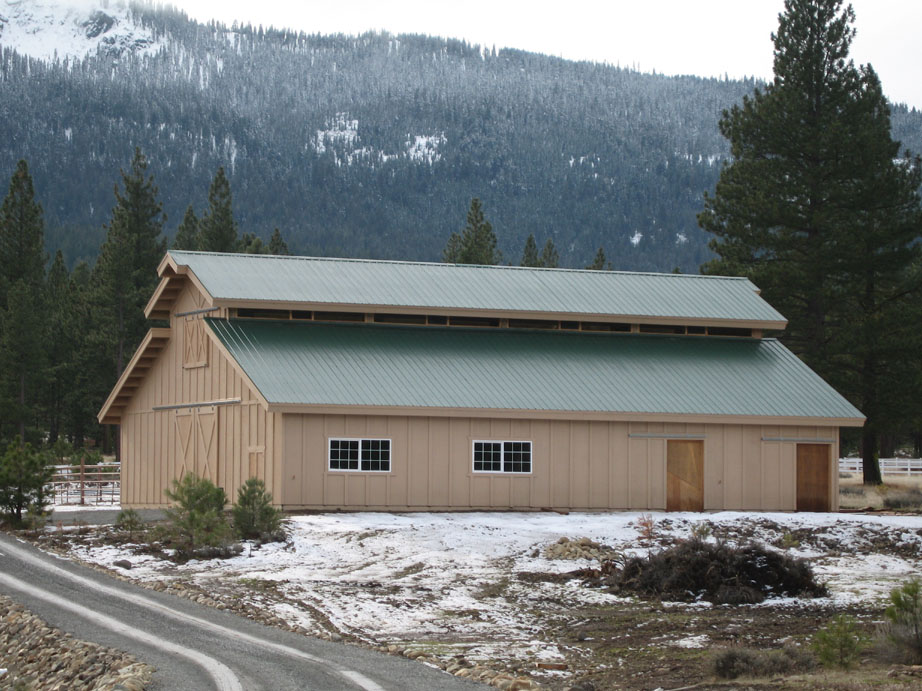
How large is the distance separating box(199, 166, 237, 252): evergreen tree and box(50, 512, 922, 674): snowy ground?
145 ft

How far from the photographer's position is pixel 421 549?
24.2 metres

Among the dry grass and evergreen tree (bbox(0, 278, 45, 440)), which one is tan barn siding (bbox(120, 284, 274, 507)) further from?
evergreen tree (bbox(0, 278, 45, 440))

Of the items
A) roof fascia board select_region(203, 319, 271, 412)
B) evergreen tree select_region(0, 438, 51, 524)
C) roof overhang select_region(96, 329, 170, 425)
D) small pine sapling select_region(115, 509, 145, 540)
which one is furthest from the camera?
roof overhang select_region(96, 329, 170, 425)

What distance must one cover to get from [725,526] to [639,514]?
9.60ft

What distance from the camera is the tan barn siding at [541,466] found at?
2917cm

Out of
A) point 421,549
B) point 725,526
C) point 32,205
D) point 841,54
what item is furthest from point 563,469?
point 32,205

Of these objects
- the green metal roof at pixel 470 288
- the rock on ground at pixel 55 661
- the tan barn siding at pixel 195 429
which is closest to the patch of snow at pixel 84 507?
the tan barn siding at pixel 195 429

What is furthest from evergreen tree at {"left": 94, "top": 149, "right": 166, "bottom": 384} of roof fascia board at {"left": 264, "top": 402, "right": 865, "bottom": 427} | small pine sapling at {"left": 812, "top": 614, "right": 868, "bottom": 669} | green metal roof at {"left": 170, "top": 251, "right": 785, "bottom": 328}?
small pine sapling at {"left": 812, "top": 614, "right": 868, "bottom": 669}

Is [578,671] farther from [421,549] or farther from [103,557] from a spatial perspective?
[103,557]

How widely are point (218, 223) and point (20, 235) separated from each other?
13.8 metres

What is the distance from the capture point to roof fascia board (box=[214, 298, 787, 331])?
3253 cm

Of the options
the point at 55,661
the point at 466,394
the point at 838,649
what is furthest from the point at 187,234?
the point at 838,649

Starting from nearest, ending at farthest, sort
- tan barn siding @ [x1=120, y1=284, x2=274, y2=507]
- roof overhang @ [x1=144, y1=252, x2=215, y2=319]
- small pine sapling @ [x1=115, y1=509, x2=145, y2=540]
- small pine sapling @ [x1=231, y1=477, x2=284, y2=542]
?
1. small pine sapling @ [x1=231, y1=477, x2=284, y2=542]
2. small pine sapling @ [x1=115, y1=509, x2=145, y2=540]
3. tan barn siding @ [x1=120, y1=284, x2=274, y2=507]
4. roof overhang @ [x1=144, y1=252, x2=215, y2=319]

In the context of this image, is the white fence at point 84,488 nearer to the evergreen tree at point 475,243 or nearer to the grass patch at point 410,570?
the grass patch at point 410,570
